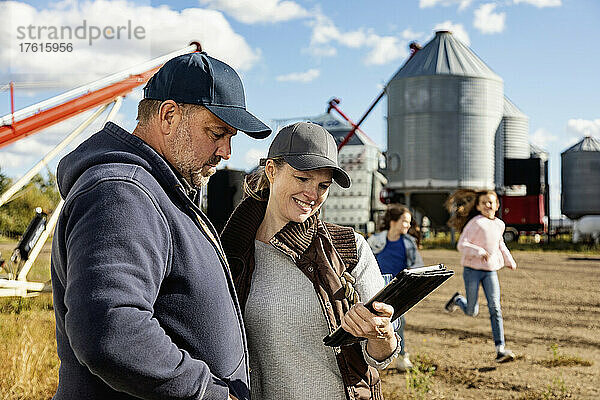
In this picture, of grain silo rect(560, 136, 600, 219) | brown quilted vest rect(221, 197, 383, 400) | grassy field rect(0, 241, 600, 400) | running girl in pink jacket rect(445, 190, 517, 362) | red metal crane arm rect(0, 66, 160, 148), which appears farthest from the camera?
grain silo rect(560, 136, 600, 219)

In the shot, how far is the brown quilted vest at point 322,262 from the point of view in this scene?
242cm

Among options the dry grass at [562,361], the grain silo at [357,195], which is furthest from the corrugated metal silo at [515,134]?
the dry grass at [562,361]

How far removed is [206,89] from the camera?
1.80 m

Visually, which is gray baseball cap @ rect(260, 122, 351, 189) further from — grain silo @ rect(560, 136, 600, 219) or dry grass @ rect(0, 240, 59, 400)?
grain silo @ rect(560, 136, 600, 219)

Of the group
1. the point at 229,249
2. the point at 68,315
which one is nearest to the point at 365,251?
the point at 229,249

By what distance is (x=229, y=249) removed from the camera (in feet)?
8.43

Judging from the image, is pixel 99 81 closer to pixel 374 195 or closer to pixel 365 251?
pixel 365 251

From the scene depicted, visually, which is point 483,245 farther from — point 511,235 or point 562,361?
point 511,235

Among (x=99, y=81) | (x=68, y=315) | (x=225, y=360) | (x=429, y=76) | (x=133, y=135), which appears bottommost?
(x=225, y=360)

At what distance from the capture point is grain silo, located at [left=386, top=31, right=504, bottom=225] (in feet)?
89.9

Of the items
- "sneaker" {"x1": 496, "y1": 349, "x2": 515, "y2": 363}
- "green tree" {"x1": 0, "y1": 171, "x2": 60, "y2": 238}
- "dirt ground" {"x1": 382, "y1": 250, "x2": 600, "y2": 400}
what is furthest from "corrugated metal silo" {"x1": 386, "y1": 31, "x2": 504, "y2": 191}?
"sneaker" {"x1": 496, "y1": 349, "x2": 515, "y2": 363}

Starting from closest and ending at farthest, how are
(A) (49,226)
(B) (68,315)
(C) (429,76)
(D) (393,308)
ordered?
(B) (68,315) → (D) (393,308) → (A) (49,226) → (C) (429,76)

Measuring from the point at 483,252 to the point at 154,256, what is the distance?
20.1 ft

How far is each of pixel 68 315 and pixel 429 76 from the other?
27.1 meters
